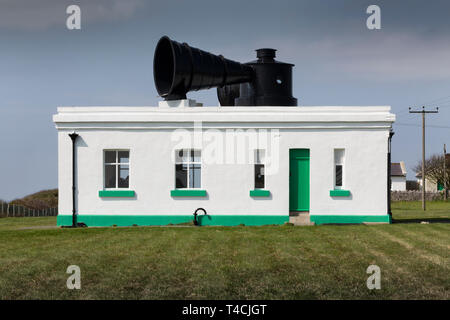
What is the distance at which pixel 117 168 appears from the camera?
20781 millimetres

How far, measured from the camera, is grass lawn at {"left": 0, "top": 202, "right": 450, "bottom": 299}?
9.66 m

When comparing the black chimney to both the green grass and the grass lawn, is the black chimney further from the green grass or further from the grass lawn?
the green grass

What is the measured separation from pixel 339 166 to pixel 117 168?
25.6 ft

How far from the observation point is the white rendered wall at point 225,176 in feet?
66.4

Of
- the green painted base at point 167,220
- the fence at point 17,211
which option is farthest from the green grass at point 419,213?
the fence at point 17,211

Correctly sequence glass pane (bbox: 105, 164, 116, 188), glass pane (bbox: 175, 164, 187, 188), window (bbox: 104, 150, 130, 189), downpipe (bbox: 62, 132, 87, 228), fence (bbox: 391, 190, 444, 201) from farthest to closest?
fence (bbox: 391, 190, 444, 201), glass pane (bbox: 105, 164, 116, 188), window (bbox: 104, 150, 130, 189), glass pane (bbox: 175, 164, 187, 188), downpipe (bbox: 62, 132, 87, 228)

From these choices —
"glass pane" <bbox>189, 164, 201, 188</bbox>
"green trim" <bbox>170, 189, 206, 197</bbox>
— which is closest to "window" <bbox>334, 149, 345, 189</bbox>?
"green trim" <bbox>170, 189, 206, 197</bbox>

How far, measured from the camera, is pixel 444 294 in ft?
31.3

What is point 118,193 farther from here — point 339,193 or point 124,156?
point 339,193

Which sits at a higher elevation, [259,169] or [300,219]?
[259,169]

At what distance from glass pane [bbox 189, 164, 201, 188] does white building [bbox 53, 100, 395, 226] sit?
4 centimetres
